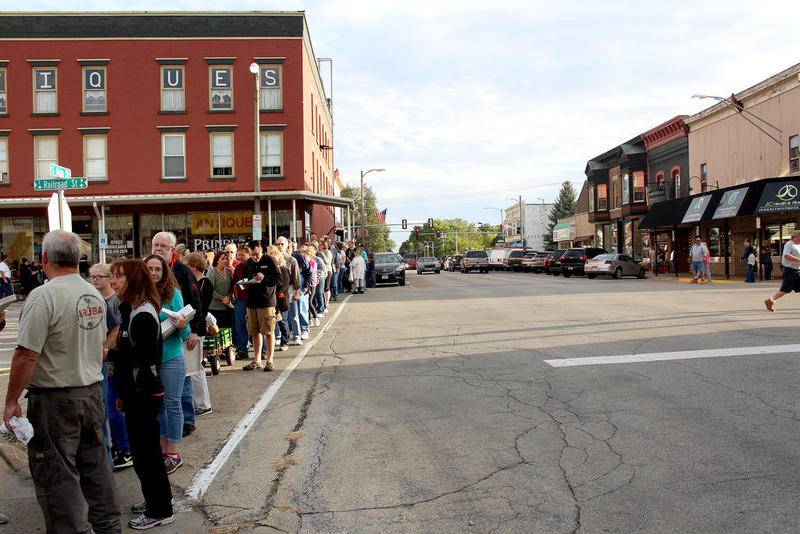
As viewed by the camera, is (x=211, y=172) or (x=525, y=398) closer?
(x=525, y=398)

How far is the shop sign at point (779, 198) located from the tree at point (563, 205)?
67.1 metres

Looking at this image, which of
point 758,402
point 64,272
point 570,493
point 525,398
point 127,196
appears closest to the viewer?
point 64,272

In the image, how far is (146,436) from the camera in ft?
14.7

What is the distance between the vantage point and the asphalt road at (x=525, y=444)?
4.34 meters

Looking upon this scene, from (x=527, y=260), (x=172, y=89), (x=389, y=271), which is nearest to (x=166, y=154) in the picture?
(x=172, y=89)

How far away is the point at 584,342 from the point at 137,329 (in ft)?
26.6

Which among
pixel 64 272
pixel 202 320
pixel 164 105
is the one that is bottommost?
pixel 202 320

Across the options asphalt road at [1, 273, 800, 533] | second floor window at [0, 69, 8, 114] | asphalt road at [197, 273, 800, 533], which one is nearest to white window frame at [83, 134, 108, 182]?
second floor window at [0, 69, 8, 114]

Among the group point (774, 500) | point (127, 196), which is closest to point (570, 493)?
point (774, 500)

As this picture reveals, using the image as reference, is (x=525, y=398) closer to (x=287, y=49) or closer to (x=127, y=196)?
(x=127, y=196)

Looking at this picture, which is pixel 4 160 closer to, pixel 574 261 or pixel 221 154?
pixel 221 154

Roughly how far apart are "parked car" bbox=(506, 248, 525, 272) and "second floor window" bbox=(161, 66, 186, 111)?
29.7 m

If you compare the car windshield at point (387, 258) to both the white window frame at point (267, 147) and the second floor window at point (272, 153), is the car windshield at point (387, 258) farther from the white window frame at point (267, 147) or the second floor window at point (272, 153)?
the second floor window at point (272, 153)

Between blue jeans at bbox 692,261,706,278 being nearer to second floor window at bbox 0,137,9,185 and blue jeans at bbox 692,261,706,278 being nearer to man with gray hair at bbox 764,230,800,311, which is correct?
man with gray hair at bbox 764,230,800,311
